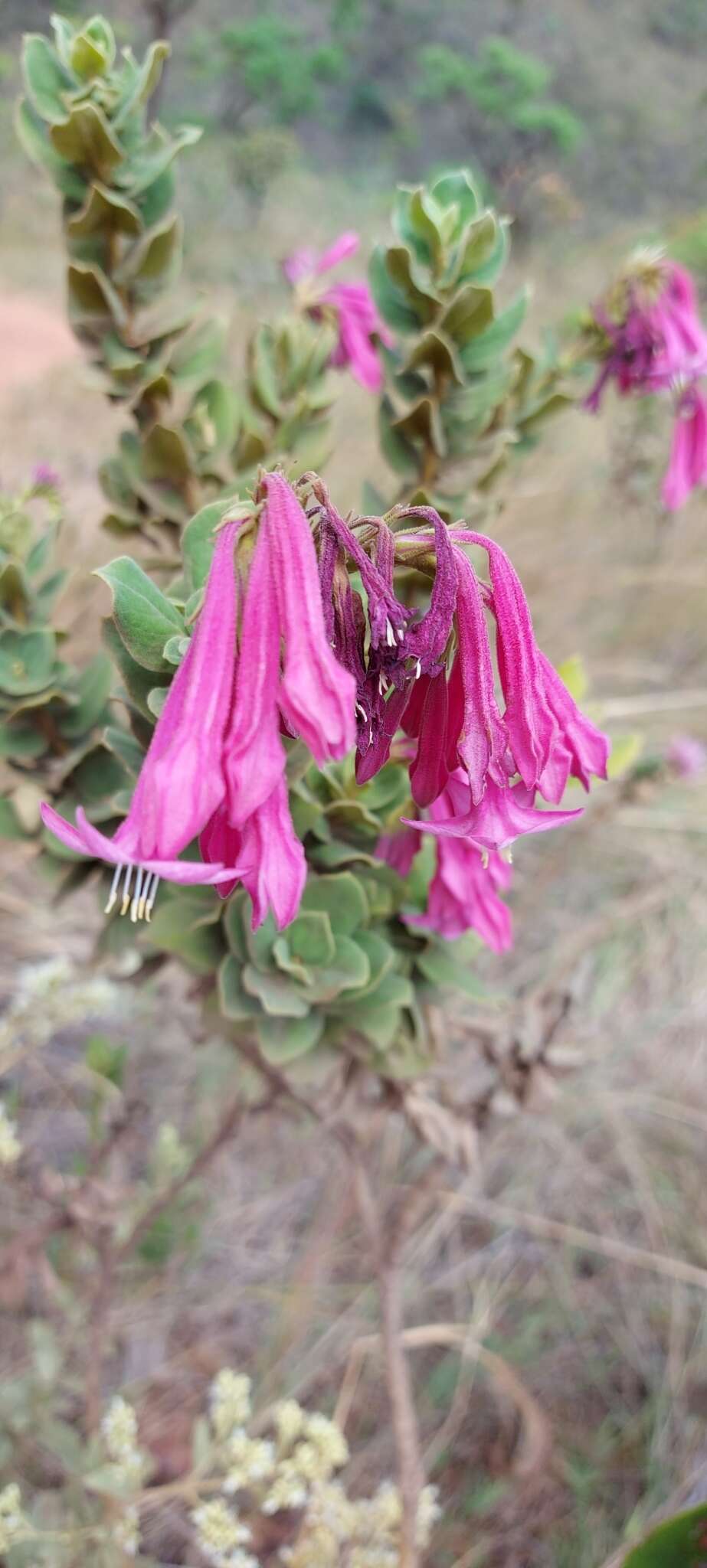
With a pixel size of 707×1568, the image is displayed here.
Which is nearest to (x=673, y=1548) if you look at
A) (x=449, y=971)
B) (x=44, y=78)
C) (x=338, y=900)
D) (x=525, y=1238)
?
(x=449, y=971)

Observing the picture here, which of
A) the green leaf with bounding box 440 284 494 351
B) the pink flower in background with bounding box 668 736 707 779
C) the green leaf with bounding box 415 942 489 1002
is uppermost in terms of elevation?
the green leaf with bounding box 440 284 494 351

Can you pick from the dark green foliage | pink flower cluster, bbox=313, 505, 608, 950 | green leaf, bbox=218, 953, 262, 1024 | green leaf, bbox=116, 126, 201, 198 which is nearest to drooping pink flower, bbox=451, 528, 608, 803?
pink flower cluster, bbox=313, 505, 608, 950

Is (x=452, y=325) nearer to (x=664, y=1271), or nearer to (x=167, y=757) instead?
(x=167, y=757)

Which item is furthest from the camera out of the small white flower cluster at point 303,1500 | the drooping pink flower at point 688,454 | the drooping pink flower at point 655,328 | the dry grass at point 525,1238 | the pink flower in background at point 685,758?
the pink flower in background at point 685,758

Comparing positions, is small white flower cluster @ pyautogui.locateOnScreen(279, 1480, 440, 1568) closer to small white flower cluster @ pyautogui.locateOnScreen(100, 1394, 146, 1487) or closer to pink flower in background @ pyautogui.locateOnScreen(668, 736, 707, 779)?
small white flower cluster @ pyautogui.locateOnScreen(100, 1394, 146, 1487)

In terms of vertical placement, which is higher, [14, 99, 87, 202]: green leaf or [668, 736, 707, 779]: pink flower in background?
[14, 99, 87, 202]: green leaf

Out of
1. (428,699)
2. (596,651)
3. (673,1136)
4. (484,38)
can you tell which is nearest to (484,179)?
(484,38)

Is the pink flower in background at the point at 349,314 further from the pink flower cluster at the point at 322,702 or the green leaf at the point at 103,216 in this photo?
the pink flower cluster at the point at 322,702

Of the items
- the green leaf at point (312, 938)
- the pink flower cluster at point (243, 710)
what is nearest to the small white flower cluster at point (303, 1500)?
the green leaf at point (312, 938)
